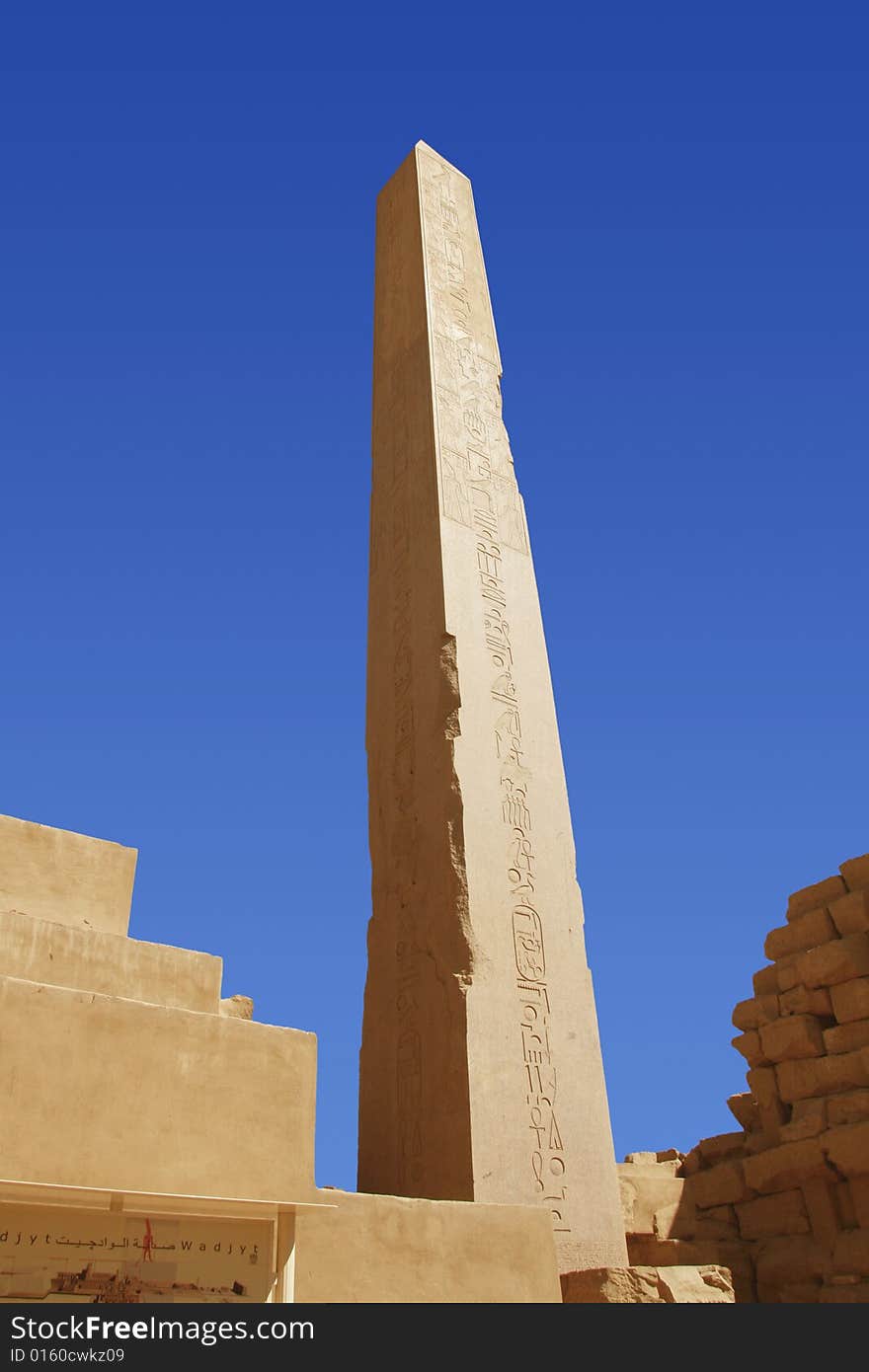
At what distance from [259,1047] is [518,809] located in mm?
2457

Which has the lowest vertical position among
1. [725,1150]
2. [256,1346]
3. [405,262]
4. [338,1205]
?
[256,1346]

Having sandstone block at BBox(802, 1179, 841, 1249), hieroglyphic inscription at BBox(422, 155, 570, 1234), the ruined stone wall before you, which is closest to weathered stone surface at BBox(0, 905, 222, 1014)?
hieroglyphic inscription at BBox(422, 155, 570, 1234)

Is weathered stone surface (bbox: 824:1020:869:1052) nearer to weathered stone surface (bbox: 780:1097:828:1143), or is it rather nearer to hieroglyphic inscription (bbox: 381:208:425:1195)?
weathered stone surface (bbox: 780:1097:828:1143)

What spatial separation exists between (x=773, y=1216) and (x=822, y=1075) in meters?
0.89

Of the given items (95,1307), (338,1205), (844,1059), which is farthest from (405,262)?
(95,1307)

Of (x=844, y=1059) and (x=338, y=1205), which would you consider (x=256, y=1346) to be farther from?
(x=844, y=1059)

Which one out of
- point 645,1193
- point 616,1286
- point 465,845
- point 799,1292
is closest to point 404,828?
point 465,845

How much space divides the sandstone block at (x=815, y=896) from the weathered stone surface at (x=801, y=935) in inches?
3.1

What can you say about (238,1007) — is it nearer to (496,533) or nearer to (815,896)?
(496,533)

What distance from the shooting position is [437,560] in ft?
22.7

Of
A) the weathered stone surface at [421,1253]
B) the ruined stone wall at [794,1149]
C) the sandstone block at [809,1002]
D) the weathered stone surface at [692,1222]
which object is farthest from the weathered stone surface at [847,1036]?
the weathered stone surface at [421,1253]

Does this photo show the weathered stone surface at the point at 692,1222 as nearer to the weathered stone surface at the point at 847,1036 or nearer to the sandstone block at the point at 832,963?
the weathered stone surface at the point at 847,1036

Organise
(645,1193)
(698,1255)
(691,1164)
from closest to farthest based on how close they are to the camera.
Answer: (698,1255) → (645,1193) → (691,1164)

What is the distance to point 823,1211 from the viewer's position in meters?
7.21
